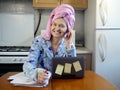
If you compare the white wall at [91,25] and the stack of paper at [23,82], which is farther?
the white wall at [91,25]

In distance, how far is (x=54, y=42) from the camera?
1724 mm

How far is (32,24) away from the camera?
326 centimetres

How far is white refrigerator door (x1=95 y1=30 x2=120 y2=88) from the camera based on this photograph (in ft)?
9.17

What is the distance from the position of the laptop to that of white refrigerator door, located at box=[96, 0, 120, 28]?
4.40 feet

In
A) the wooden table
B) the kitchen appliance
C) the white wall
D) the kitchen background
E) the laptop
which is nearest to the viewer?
the wooden table

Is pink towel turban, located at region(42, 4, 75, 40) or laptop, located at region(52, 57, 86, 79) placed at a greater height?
pink towel turban, located at region(42, 4, 75, 40)

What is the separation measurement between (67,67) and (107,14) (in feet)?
4.89

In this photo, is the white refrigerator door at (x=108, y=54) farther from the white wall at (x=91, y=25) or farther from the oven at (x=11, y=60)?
the oven at (x=11, y=60)

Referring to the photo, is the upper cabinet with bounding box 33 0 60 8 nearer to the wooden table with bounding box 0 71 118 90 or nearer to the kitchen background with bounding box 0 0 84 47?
the kitchen background with bounding box 0 0 84 47

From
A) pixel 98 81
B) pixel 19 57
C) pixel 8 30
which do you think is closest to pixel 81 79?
pixel 98 81

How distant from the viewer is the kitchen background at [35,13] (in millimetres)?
3371

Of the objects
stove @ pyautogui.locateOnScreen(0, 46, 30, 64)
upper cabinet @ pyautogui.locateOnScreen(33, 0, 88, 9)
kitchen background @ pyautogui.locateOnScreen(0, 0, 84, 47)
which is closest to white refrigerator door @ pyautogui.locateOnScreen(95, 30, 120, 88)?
upper cabinet @ pyautogui.locateOnScreen(33, 0, 88, 9)

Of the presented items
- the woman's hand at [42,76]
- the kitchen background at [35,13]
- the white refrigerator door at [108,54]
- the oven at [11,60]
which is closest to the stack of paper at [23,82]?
the woman's hand at [42,76]

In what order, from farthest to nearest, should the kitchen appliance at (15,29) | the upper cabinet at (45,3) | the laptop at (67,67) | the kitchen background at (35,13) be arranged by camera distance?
1. the kitchen background at (35,13)
2. the kitchen appliance at (15,29)
3. the upper cabinet at (45,3)
4. the laptop at (67,67)
